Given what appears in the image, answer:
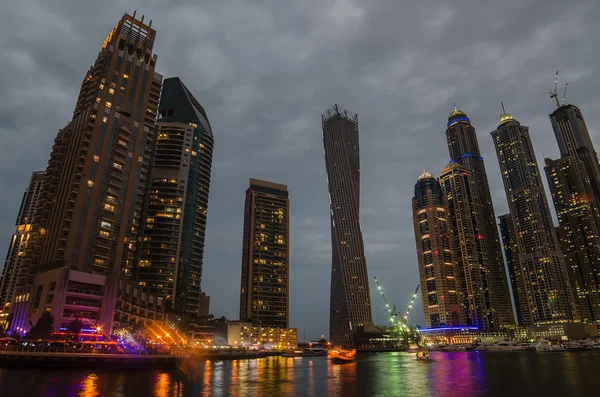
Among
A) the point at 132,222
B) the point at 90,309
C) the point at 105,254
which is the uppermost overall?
the point at 132,222

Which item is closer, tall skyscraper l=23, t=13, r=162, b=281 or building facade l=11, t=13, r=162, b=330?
building facade l=11, t=13, r=162, b=330

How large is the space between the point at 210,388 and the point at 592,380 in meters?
65.2

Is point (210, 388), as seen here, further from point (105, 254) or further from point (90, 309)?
point (105, 254)

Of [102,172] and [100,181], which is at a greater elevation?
[102,172]

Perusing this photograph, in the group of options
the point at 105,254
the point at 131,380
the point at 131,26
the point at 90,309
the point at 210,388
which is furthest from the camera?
the point at 131,26

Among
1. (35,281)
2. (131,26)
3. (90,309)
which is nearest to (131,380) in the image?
(90,309)

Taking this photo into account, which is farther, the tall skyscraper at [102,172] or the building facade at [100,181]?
the tall skyscraper at [102,172]

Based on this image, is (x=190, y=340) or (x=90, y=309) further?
(x=190, y=340)

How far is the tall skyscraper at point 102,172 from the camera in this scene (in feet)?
452

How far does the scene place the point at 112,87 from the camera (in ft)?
543

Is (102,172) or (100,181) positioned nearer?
(100,181)

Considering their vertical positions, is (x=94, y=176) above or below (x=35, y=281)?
above

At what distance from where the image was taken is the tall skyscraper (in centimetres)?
13788

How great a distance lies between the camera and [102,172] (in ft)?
487
